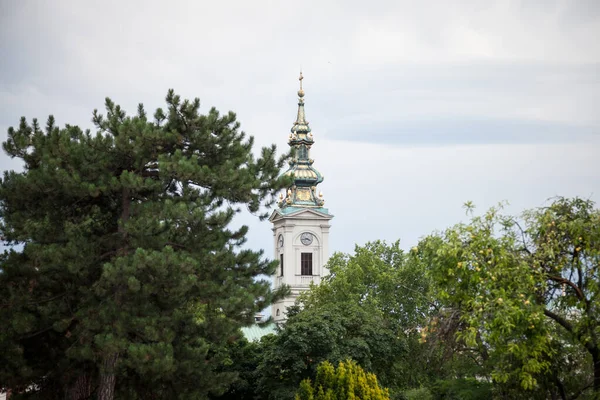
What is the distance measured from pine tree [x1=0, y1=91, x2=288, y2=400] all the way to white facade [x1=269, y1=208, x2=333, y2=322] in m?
A: 59.3

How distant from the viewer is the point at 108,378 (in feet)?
82.8

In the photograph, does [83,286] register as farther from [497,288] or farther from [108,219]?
[497,288]

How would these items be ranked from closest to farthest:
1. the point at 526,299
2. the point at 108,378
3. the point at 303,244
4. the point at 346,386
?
the point at 526,299 < the point at 108,378 < the point at 346,386 < the point at 303,244

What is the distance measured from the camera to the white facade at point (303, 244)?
8694 cm

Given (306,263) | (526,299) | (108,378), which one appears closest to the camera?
(526,299)

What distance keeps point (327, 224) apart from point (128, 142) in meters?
63.5

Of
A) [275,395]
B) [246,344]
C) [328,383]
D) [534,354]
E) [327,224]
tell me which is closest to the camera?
[534,354]

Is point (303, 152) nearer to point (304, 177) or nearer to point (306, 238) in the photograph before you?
point (304, 177)

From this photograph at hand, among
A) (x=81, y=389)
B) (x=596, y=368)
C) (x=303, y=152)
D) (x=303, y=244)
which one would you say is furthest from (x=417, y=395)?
(x=303, y=152)

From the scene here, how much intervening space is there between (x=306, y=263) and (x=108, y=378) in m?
62.7

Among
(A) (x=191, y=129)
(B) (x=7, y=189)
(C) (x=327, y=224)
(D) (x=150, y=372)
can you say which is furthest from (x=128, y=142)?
(C) (x=327, y=224)

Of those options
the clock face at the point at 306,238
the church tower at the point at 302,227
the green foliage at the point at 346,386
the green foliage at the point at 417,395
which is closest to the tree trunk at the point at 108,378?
the green foliage at the point at 346,386

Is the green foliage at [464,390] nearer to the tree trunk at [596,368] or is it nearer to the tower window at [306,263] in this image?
the tree trunk at [596,368]

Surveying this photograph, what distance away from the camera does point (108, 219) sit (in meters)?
26.6
